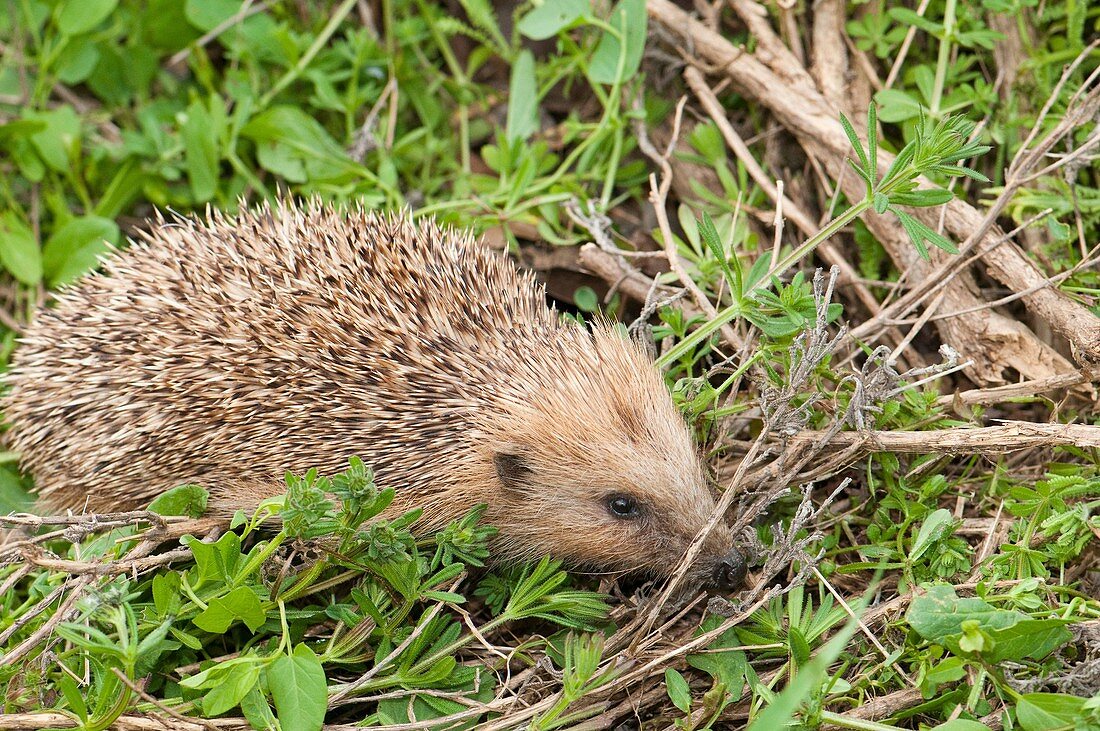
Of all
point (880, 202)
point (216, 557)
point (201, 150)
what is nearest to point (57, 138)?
point (201, 150)

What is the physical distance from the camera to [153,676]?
390 centimetres

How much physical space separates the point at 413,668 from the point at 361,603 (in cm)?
29

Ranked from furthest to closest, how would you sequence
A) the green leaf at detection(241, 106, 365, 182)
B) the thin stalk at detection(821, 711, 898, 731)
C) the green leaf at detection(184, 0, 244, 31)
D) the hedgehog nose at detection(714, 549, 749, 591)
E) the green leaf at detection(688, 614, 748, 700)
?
the green leaf at detection(184, 0, 244, 31)
the green leaf at detection(241, 106, 365, 182)
the hedgehog nose at detection(714, 549, 749, 591)
the green leaf at detection(688, 614, 748, 700)
the thin stalk at detection(821, 711, 898, 731)

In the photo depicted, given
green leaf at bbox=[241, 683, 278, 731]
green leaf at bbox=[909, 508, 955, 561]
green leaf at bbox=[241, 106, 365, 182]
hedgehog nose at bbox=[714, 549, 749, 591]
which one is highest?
green leaf at bbox=[241, 106, 365, 182]

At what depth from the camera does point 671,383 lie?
14.7 ft

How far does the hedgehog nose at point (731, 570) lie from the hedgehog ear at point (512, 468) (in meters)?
0.83

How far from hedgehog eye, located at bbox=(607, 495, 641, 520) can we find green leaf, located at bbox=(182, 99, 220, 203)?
121 inches

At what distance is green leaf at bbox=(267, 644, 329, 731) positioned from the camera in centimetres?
344

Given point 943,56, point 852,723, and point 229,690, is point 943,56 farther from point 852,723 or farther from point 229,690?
point 229,690

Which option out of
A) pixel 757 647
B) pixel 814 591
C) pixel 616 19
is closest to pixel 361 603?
pixel 757 647

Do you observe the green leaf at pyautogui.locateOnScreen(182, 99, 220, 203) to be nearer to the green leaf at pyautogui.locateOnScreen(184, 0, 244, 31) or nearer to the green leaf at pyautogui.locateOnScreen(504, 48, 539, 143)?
the green leaf at pyautogui.locateOnScreen(184, 0, 244, 31)

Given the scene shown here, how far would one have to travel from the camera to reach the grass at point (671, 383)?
3498 mm

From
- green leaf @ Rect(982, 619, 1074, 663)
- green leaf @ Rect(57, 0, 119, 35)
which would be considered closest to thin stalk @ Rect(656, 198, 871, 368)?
green leaf @ Rect(982, 619, 1074, 663)

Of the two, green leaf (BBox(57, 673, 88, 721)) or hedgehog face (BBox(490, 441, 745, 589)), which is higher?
green leaf (BBox(57, 673, 88, 721))
